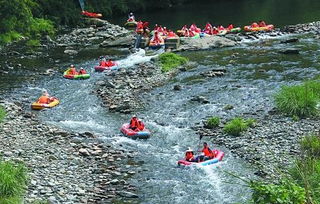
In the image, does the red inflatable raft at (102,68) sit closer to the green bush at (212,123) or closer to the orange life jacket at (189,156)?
the green bush at (212,123)

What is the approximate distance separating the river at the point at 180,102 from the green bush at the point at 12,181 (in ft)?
11.9

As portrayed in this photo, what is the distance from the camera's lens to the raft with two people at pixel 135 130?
19.9m

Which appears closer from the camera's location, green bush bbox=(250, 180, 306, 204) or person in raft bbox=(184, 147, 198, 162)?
green bush bbox=(250, 180, 306, 204)

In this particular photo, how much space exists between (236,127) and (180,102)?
5.38 metres

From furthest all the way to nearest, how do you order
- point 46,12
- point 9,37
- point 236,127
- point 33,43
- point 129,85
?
point 46,12 < point 9,37 < point 33,43 < point 129,85 < point 236,127

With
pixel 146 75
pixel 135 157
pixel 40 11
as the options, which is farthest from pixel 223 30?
pixel 135 157

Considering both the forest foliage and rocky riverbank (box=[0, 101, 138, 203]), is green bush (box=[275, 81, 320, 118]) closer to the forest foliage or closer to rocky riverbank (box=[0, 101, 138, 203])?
rocky riverbank (box=[0, 101, 138, 203])

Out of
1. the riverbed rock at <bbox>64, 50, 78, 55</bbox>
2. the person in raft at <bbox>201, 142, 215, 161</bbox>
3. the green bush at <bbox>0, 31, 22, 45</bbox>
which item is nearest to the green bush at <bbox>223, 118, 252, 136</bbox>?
the person in raft at <bbox>201, 142, 215, 161</bbox>

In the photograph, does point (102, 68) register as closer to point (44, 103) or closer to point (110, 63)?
point (110, 63)

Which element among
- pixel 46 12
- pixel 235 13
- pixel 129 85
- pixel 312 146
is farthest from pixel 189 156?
pixel 235 13

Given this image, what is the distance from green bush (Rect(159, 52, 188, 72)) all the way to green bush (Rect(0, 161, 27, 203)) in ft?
57.9

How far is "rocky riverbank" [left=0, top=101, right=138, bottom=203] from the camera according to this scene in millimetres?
14539

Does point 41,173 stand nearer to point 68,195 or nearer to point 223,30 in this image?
point 68,195

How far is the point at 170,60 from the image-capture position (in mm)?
31891
